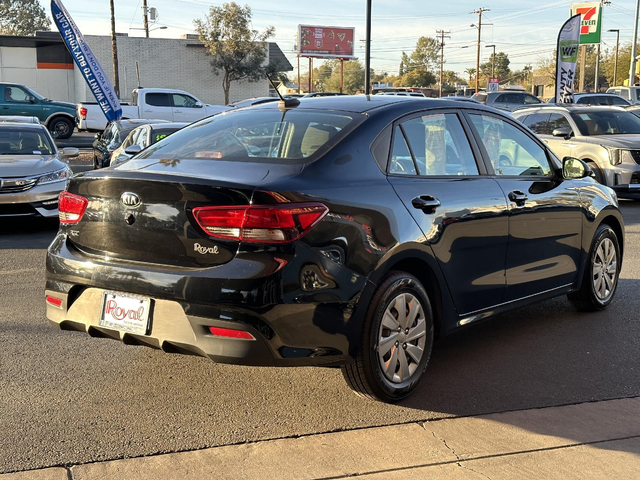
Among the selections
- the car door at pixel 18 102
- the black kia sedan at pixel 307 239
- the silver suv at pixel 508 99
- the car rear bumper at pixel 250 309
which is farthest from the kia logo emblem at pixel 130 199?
the silver suv at pixel 508 99

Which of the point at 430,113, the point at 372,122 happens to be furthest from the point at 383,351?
the point at 430,113

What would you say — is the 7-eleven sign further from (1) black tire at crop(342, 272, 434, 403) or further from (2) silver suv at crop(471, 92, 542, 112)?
(1) black tire at crop(342, 272, 434, 403)

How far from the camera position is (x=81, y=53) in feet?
68.0

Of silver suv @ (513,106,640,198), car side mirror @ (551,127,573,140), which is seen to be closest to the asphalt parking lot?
silver suv @ (513,106,640,198)

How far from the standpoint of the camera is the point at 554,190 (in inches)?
220

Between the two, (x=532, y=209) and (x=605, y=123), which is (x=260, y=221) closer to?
(x=532, y=209)

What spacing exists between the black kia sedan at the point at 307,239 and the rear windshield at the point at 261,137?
2 cm

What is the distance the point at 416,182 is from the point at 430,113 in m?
0.63

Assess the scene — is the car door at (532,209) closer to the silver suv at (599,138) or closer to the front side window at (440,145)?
the front side window at (440,145)

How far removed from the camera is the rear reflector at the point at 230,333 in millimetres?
3672

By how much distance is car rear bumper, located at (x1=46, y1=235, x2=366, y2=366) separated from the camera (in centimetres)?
364

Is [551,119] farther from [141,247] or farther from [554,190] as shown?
[141,247]

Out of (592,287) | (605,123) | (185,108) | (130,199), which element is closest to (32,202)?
(130,199)

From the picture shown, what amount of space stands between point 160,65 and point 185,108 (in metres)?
25.6
